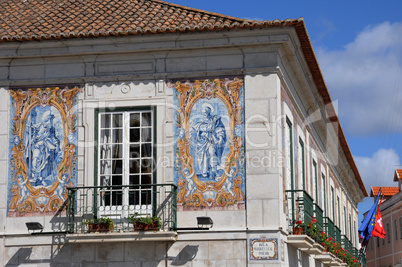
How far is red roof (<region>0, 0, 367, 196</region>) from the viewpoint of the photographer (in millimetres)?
13641

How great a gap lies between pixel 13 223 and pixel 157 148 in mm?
2937

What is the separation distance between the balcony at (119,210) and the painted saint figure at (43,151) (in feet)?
2.06

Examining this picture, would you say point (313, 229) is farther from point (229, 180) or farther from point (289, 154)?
point (229, 180)

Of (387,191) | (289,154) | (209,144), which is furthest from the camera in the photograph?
(387,191)

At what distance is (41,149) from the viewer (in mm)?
14078

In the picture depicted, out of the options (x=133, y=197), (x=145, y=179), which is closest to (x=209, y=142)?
(x=145, y=179)

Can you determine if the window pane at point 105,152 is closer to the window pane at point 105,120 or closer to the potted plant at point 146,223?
the window pane at point 105,120

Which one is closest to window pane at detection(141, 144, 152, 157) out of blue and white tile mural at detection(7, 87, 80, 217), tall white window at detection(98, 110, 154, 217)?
tall white window at detection(98, 110, 154, 217)

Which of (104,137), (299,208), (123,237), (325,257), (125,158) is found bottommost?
(325,257)

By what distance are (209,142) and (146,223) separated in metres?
1.86

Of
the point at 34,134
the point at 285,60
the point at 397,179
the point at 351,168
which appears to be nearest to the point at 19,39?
the point at 34,134

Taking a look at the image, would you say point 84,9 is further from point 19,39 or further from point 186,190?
point 186,190

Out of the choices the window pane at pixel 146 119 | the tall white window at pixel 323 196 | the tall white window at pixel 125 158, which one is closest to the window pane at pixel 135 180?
the tall white window at pixel 125 158

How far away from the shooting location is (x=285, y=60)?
571 inches
